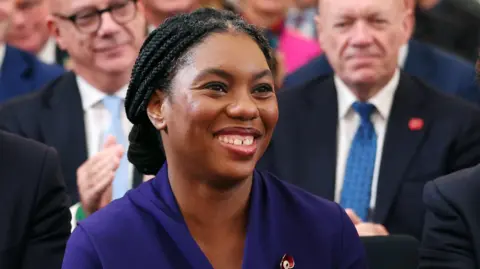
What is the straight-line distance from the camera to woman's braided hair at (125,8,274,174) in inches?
73.3

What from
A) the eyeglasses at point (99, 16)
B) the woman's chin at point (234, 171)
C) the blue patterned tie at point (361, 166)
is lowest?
the blue patterned tie at point (361, 166)

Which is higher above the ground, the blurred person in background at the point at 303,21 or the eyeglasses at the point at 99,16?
the eyeglasses at the point at 99,16

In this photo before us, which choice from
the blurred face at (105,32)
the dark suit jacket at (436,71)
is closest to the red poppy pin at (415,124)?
the dark suit jacket at (436,71)

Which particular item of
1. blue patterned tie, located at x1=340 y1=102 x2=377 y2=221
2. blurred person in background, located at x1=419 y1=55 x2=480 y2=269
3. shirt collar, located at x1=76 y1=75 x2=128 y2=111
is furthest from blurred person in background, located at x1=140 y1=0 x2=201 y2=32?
blurred person in background, located at x1=419 y1=55 x2=480 y2=269

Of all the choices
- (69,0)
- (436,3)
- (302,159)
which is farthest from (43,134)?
(436,3)

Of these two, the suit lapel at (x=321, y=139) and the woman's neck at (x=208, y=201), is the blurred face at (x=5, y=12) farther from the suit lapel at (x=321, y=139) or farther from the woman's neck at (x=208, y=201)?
the woman's neck at (x=208, y=201)

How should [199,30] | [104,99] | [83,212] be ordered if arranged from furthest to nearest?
[104,99] < [83,212] < [199,30]

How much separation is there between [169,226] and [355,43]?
4.32ft

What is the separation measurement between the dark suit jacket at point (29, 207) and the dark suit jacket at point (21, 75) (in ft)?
4.86

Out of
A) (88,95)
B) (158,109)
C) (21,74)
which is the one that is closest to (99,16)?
(88,95)

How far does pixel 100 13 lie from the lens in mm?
3248

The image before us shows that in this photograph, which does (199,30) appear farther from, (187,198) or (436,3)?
(436,3)

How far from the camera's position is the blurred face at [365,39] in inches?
120

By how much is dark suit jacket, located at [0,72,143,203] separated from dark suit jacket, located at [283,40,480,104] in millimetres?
697
